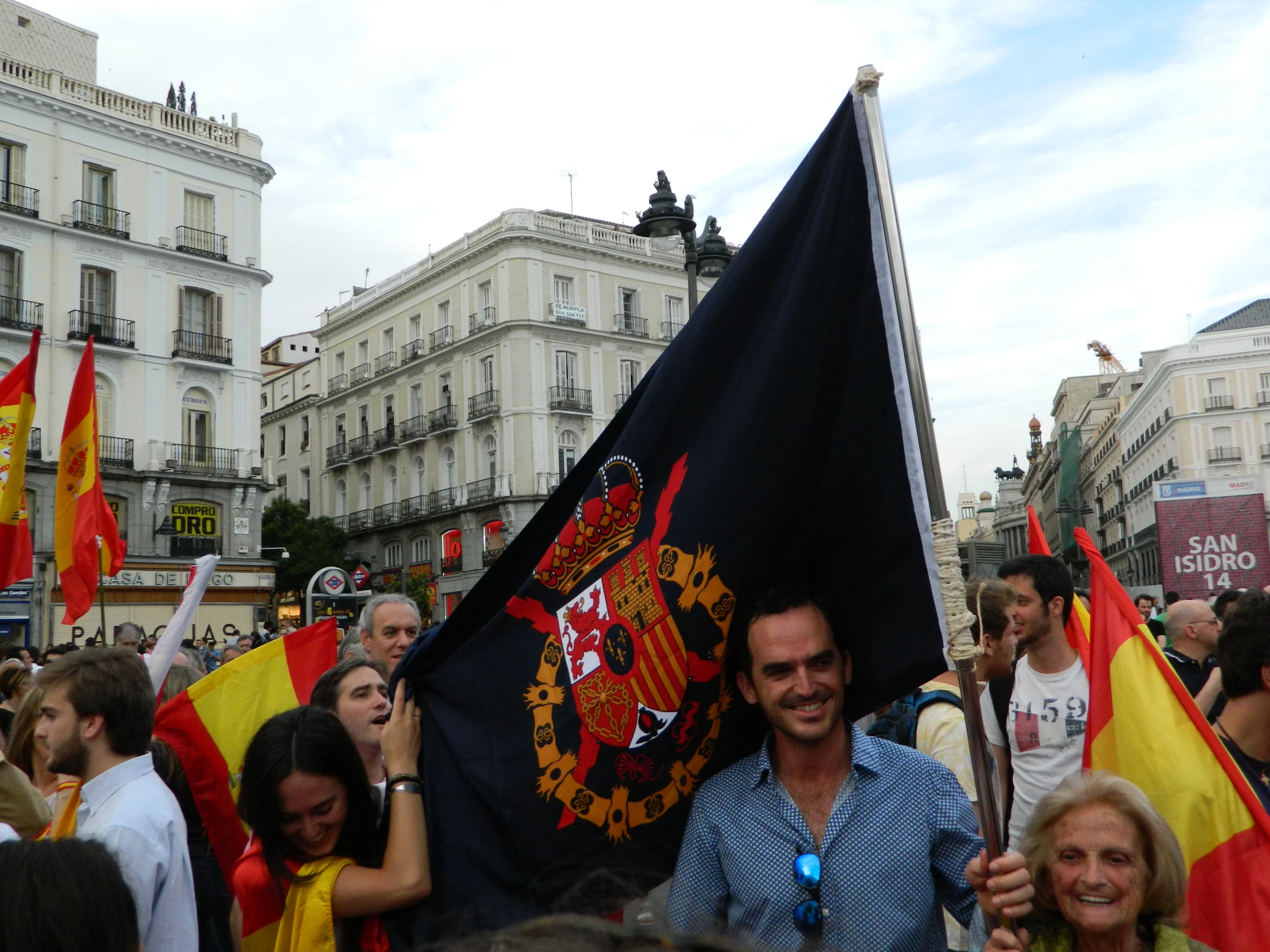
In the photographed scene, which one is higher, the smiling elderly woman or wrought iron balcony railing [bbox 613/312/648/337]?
wrought iron balcony railing [bbox 613/312/648/337]

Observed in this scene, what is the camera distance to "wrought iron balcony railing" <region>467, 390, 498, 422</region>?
→ 137 ft

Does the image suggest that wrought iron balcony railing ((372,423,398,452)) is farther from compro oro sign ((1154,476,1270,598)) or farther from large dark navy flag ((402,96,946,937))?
large dark navy flag ((402,96,946,937))

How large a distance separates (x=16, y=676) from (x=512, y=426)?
34.3 m

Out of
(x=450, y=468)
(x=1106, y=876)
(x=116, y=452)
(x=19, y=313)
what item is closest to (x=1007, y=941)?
(x=1106, y=876)

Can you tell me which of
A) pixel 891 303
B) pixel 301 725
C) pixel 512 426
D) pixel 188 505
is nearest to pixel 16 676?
pixel 301 725

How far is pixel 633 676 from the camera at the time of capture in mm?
2564

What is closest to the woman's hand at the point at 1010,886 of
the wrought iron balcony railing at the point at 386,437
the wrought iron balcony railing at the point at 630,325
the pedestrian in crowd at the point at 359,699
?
the pedestrian in crowd at the point at 359,699

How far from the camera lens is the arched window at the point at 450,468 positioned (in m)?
43.7

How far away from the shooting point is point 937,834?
237cm

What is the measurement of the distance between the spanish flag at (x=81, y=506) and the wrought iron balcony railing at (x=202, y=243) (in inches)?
994

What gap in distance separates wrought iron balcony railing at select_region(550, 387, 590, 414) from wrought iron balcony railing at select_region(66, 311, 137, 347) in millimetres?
15815

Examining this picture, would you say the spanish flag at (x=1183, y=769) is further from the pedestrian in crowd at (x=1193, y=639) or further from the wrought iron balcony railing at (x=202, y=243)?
the wrought iron balcony railing at (x=202, y=243)

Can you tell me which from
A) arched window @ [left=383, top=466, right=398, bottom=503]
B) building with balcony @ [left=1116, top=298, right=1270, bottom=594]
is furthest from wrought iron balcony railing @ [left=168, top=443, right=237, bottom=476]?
building with balcony @ [left=1116, top=298, right=1270, bottom=594]

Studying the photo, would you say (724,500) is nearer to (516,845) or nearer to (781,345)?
(781,345)
